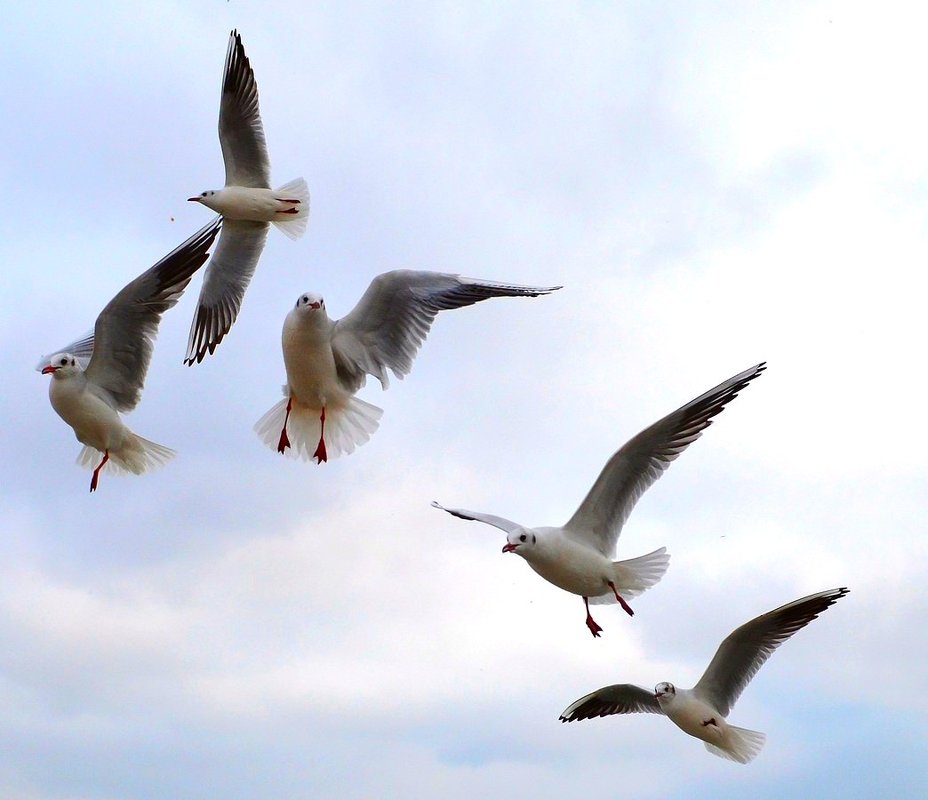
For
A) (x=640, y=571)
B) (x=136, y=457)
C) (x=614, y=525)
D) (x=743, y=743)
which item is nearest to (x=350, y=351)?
(x=136, y=457)

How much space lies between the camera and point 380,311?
1000cm

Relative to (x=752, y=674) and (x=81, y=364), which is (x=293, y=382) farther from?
(x=752, y=674)

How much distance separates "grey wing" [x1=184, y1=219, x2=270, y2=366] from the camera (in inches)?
448

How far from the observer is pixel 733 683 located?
1042 cm

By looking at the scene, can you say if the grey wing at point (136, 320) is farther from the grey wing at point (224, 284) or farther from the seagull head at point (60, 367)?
the grey wing at point (224, 284)

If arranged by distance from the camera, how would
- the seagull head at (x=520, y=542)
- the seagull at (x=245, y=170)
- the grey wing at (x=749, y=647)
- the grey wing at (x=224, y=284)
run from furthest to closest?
the grey wing at (x=224, y=284)
the seagull at (x=245, y=170)
the grey wing at (x=749, y=647)
the seagull head at (x=520, y=542)

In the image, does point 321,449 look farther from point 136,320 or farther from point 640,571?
point 640,571

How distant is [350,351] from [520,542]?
2.10 m

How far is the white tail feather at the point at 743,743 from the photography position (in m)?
10.3

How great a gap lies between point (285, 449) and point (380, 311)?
4.09 ft

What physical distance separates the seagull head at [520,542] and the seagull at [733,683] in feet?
6.70

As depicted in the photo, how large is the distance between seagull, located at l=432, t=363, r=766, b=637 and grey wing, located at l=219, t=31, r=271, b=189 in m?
3.42

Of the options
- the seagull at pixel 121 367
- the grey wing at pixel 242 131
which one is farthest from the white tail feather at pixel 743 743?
the grey wing at pixel 242 131

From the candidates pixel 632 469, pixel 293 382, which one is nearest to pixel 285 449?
pixel 293 382
